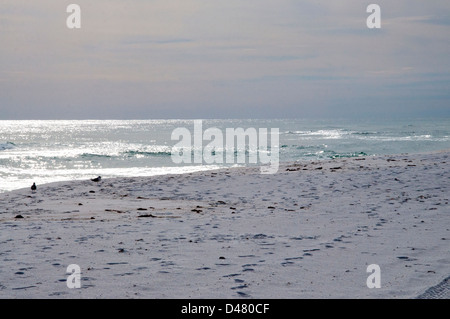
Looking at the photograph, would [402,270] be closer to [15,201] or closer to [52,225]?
[52,225]

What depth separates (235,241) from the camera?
7816 mm

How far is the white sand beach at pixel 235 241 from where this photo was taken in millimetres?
5582

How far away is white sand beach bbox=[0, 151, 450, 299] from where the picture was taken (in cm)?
558

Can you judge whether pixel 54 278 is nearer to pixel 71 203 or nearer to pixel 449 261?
pixel 449 261

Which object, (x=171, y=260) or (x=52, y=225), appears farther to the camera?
(x=52, y=225)
